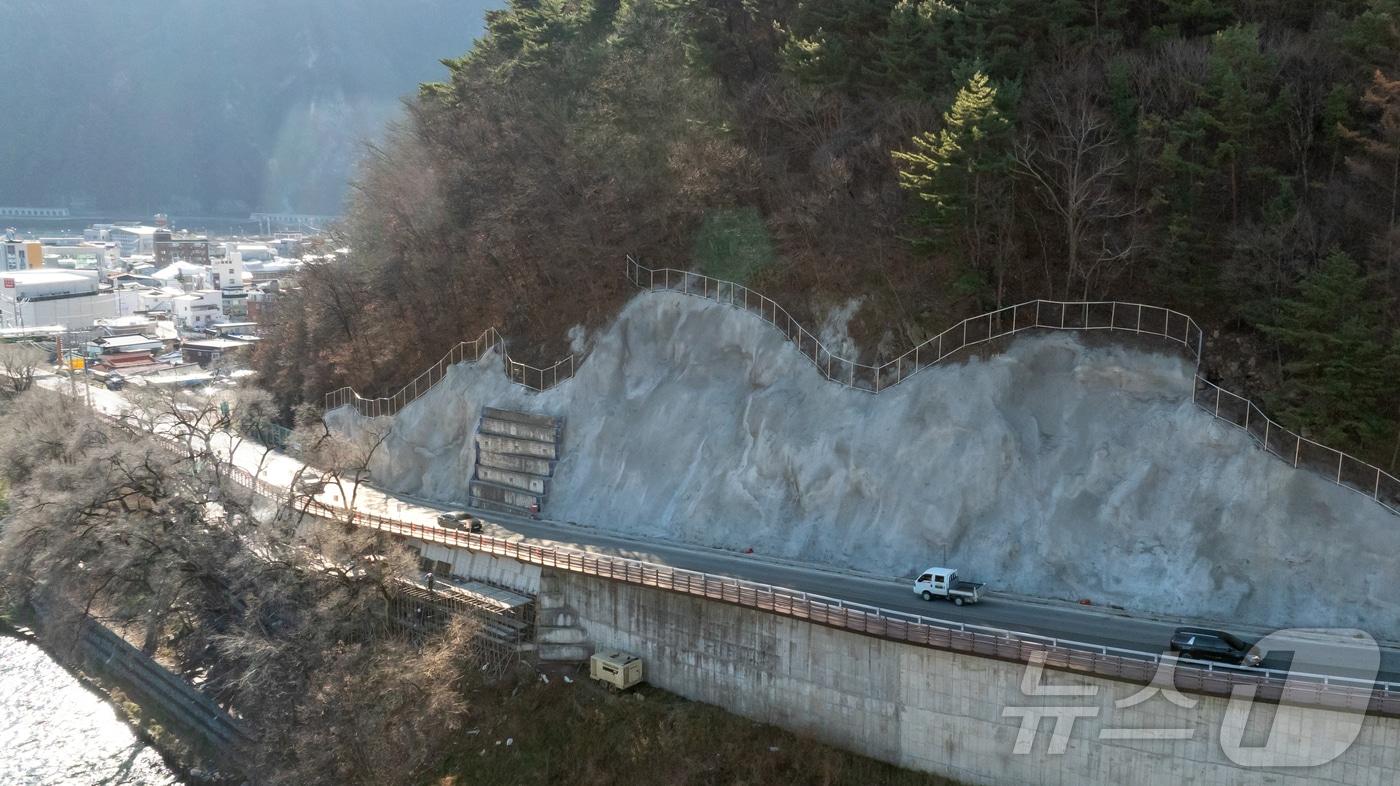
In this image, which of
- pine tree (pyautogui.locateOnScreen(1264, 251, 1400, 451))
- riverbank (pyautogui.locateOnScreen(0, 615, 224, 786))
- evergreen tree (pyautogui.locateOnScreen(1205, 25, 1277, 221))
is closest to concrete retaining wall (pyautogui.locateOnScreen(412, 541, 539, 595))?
riverbank (pyautogui.locateOnScreen(0, 615, 224, 786))

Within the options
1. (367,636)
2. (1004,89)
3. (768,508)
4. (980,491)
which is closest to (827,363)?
(768,508)

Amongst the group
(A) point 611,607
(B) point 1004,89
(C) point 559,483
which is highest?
(B) point 1004,89

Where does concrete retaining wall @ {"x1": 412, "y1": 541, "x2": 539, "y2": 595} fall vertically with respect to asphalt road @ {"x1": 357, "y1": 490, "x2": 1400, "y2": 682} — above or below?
below

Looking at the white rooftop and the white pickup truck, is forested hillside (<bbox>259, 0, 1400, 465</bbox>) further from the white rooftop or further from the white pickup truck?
the white rooftop

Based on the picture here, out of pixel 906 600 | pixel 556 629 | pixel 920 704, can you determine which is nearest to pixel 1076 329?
pixel 906 600

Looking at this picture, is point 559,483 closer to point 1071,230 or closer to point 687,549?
point 687,549

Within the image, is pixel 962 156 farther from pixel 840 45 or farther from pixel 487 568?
pixel 487 568
